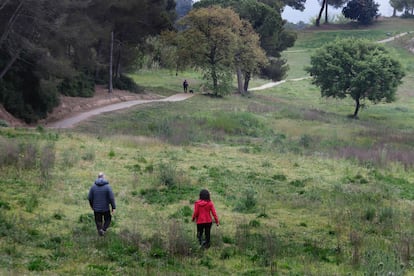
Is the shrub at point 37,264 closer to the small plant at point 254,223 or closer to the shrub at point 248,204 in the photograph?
the small plant at point 254,223

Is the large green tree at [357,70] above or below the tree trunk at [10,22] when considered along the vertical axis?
below

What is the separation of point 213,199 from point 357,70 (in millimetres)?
37934

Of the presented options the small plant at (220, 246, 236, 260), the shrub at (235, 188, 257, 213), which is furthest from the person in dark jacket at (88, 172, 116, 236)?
the shrub at (235, 188, 257, 213)

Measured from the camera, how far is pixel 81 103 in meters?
43.1

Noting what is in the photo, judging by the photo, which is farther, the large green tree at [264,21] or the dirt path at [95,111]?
the large green tree at [264,21]

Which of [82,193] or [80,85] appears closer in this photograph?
[82,193]

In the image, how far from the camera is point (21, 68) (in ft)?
119

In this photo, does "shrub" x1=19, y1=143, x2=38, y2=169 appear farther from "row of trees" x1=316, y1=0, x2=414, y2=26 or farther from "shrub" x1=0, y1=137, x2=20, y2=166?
"row of trees" x1=316, y1=0, x2=414, y2=26

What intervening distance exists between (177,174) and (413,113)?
4596cm

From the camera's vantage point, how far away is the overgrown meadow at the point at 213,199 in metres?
11.6

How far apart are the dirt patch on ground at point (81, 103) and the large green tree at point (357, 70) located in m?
16.2

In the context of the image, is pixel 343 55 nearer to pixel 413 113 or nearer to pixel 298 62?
pixel 413 113

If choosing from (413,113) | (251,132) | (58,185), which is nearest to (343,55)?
(413,113)

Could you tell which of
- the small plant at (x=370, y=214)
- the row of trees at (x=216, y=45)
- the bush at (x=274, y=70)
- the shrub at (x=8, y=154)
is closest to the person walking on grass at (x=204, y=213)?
the small plant at (x=370, y=214)
